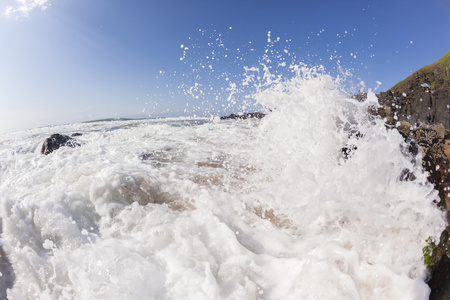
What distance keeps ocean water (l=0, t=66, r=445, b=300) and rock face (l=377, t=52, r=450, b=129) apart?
1383 inches

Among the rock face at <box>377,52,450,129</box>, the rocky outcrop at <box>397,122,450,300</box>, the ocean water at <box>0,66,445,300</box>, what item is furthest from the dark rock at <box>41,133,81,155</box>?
the rock face at <box>377,52,450,129</box>

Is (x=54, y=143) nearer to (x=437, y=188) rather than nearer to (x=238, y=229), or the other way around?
(x=238, y=229)

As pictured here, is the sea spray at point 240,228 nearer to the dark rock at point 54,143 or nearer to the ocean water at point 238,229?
the ocean water at point 238,229

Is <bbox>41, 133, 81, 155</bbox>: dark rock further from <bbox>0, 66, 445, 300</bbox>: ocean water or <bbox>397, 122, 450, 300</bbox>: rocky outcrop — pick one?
<bbox>397, 122, 450, 300</bbox>: rocky outcrop

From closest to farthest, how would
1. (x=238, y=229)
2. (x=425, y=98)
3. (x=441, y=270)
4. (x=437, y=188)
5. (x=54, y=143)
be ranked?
(x=441, y=270) < (x=437, y=188) < (x=238, y=229) < (x=54, y=143) < (x=425, y=98)

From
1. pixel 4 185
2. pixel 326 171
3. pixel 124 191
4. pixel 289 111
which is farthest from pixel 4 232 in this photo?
pixel 289 111

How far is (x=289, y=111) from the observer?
5188 mm

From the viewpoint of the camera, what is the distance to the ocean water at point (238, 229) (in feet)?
6.25

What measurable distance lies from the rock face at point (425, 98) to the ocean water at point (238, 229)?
115 feet

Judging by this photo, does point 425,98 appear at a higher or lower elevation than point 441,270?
higher

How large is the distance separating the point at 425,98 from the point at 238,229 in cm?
5606

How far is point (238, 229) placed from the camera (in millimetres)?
2721

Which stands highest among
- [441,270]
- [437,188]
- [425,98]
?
[425,98]

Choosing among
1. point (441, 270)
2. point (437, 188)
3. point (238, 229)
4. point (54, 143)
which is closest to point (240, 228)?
point (238, 229)
